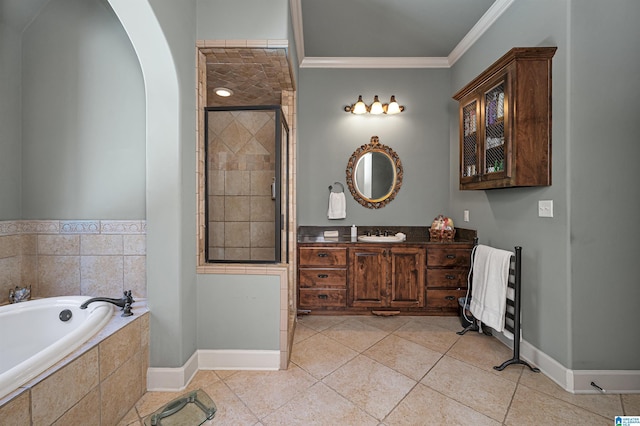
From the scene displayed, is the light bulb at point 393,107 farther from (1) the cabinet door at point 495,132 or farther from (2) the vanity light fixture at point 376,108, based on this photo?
(1) the cabinet door at point 495,132

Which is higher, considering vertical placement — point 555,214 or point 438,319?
point 555,214

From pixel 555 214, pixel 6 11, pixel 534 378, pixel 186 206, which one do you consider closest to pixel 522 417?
pixel 534 378

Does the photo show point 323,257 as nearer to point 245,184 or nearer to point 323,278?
point 323,278

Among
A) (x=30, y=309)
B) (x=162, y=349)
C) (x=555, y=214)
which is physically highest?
(x=555, y=214)

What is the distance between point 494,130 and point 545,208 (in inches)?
26.2

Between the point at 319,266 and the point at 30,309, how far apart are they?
82.9 inches

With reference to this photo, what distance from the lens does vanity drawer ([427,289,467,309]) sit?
2898mm

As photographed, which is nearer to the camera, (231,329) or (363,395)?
(363,395)

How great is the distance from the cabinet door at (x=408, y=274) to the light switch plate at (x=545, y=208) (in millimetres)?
1108

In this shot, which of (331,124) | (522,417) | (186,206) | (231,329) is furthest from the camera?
(331,124)

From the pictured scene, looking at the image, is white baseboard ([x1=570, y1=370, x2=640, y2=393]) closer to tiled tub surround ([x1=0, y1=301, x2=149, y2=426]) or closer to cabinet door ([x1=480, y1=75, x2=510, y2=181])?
cabinet door ([x1=480, y1=75, x2=510, y2=181])

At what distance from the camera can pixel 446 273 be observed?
2887 mm

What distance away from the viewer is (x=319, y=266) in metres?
2.90

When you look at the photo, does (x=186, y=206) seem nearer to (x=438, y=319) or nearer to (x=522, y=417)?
(x=522, y=417)
